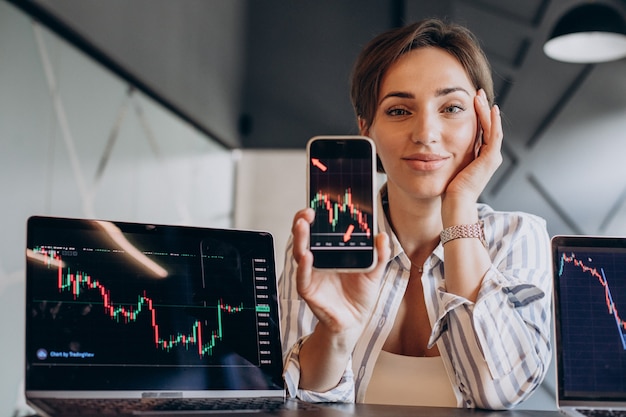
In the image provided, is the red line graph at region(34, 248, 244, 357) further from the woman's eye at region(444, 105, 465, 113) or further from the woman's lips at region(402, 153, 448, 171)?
the woman's eye at region(444, 105, 465, 113)

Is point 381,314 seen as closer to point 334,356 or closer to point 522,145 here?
point 334,356

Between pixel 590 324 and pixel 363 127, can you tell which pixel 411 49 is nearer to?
pixel 363 127

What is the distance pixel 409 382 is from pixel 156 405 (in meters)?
0.49

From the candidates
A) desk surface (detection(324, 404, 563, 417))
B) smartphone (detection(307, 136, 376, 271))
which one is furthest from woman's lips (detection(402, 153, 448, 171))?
desk surface (detection(324, 404, 563, 417))

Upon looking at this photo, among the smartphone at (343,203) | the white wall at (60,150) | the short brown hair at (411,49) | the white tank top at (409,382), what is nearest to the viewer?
the smartphone at (343,203)

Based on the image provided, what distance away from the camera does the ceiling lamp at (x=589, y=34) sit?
322cm

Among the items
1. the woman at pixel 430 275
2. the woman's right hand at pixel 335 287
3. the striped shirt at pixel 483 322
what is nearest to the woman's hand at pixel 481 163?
the woman at pixel 430 275

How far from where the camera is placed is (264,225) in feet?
15.2

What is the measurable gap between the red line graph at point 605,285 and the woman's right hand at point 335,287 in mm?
242

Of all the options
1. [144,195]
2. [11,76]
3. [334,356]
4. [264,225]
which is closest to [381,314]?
[334,356]

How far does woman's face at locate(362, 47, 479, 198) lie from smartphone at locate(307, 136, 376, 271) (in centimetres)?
28

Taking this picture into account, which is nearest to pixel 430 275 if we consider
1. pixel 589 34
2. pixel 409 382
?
pixel 409 382

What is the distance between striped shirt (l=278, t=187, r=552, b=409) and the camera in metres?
0.98

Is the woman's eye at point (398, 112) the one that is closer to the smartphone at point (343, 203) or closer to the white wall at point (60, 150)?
the smartphone at point (343, 203)
